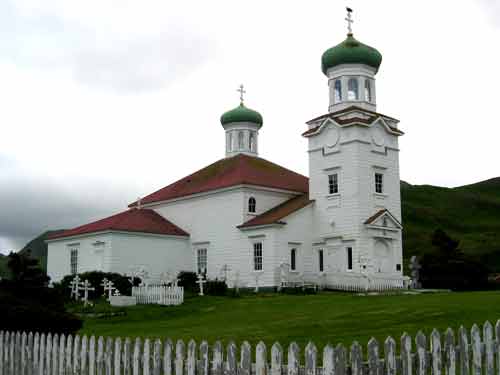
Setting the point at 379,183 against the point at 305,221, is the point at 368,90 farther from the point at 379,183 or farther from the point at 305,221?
the point at 305,221

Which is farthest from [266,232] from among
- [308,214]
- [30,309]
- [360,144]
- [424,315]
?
[30,309]

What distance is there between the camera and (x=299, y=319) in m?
23.1

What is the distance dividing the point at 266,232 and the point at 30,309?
28.2 m

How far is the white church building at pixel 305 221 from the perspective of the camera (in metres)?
40.3

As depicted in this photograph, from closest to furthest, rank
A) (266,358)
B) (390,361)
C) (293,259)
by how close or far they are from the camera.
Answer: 1. (390,361)
2. (266,358)
3. (293,259)

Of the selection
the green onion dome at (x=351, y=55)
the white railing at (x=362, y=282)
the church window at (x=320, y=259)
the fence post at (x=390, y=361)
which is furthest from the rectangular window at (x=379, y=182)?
the fence post at (x=390, y=361)

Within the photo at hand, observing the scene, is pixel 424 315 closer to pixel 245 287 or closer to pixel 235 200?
pixel 245 287

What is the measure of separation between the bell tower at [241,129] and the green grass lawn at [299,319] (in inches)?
849

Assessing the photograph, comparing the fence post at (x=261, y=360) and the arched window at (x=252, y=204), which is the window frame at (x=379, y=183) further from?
the fence post at (x=261, y=360)

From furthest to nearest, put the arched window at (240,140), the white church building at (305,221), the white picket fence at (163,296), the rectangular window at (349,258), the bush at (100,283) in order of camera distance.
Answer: the arched window at (240,140) → the bush at (100,283) → the white church building at (305,221) → the rectangular window at (349,258) → the white picket fence at (163,296)

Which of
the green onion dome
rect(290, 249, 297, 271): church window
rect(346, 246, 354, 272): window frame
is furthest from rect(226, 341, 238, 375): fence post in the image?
the green onion dome

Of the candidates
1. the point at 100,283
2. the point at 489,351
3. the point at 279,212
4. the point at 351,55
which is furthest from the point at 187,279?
the point at 489,351

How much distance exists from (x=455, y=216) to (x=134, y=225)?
68.1 meters

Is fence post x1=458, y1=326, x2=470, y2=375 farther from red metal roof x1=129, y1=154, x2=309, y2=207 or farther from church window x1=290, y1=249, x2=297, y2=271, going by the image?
red metal roof x1=129, y1=154, x2=309, y2=207
